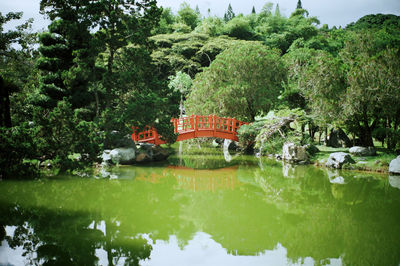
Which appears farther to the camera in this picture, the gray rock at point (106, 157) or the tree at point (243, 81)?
the tree at point (243, 81)

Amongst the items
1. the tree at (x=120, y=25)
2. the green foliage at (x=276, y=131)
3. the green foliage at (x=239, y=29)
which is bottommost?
the green foliage at (x=276, y=131)

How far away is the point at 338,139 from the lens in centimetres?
1112

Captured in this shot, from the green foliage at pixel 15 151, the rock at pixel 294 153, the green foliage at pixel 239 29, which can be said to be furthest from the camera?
the green foliage at pixel 239 29

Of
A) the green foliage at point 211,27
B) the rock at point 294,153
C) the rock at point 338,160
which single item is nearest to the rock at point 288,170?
the rock at point 294,153

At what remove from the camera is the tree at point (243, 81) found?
11859 millimetres

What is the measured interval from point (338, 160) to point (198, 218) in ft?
19.7

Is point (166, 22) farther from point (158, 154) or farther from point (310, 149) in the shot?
point (310, 149)

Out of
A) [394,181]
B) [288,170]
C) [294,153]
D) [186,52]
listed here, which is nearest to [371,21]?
[186,52]

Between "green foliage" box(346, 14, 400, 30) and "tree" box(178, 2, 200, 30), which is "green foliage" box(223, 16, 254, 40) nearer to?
"tree" box(178, 2, 200, 30)

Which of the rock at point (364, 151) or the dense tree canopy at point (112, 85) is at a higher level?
the dense tree canopy at point (112, 85)

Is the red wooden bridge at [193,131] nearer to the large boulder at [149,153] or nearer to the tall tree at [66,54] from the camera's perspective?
the large boulder at [149,153]

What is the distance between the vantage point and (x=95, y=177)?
23.0ft

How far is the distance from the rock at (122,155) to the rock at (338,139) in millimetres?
7210

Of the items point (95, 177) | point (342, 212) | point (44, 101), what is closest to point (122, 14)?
point (44, 101)
